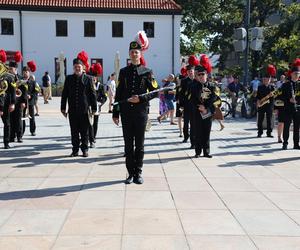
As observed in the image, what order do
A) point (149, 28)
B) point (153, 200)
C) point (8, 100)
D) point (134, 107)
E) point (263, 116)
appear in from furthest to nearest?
point (149, 28) < point (263, 116) < point (8, 100) < point (134, 107) < point (153, 200)

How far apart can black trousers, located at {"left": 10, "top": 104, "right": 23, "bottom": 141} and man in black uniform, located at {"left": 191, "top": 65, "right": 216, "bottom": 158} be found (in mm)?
4410

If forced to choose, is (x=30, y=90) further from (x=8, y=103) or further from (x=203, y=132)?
(x=203, y=132)

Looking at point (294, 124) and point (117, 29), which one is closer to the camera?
point (294, 124)

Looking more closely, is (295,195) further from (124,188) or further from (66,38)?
(66,38)

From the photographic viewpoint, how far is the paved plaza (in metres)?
4.81

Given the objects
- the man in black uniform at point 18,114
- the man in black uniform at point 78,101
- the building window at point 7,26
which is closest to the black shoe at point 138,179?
the man in black uniform at point 78,101

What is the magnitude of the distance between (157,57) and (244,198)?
3618 centimetres

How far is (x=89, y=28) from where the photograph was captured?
4125 centimetres

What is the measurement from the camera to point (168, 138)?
1276cm

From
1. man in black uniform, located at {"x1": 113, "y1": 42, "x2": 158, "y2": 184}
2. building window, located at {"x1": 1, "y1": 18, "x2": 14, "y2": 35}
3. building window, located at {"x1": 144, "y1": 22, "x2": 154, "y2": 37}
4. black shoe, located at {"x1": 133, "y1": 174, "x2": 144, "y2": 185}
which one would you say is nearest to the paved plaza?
black shoe, located at {"x1": 133, "y1": 174, "x2": 144, "y2": 185}

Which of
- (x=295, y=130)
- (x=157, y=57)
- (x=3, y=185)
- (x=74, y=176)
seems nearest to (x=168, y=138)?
(x=295, y=130)

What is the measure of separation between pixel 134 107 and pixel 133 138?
491 millimetres

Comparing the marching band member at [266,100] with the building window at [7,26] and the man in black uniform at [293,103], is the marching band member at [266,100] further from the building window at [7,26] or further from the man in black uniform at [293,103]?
the building window at [7,26]

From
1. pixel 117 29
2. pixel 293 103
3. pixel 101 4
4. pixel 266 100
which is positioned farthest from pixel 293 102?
pixel 101 4
